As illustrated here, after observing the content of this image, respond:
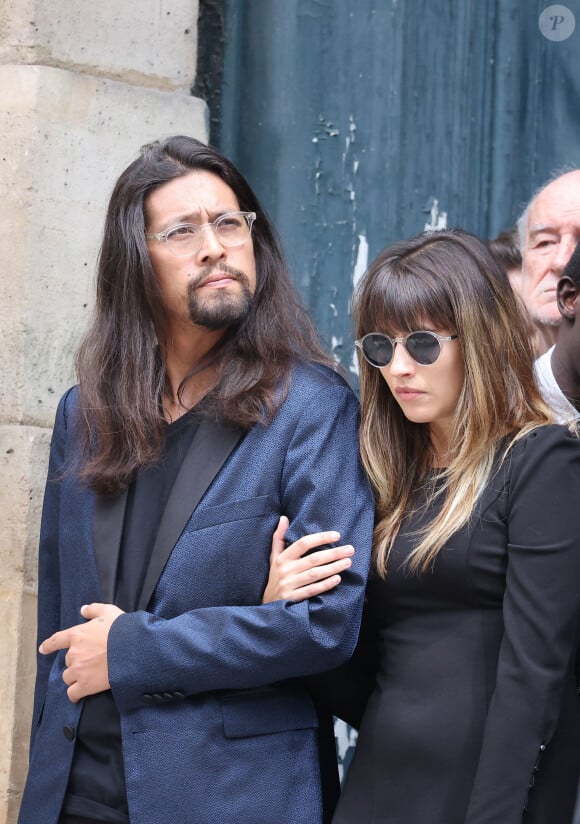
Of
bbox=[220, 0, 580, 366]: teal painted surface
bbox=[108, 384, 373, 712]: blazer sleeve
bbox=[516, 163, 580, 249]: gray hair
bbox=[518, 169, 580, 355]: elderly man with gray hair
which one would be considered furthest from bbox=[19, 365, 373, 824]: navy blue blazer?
bbox=[220, 0, 580, 366]: teal painted surface

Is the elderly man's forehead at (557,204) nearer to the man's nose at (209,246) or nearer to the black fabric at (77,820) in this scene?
the man's nose at (209,246)

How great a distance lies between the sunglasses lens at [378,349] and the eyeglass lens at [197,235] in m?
0.50

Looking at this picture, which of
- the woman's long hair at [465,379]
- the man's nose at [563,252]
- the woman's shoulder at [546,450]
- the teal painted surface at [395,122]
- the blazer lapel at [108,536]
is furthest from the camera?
the teal painted surface at [395,122]

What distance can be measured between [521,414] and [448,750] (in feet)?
2.13

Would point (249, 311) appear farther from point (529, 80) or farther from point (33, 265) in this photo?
point (529, 80)

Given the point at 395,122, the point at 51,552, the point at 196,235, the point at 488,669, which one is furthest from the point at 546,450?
the point at 395,122

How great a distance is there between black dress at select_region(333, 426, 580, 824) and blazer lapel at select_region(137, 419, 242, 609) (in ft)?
1.41

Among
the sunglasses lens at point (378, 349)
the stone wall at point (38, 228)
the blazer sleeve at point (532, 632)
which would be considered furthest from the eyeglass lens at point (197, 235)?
the blazer sleeve at point (532, 632)

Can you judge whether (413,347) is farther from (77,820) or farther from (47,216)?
(47,216)

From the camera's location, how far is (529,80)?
3.61 m

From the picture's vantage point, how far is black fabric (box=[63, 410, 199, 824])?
102 inches

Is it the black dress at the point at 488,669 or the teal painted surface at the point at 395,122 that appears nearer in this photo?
the black dress at the point at 488,669

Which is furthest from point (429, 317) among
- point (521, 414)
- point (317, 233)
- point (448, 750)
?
point (317, 233)

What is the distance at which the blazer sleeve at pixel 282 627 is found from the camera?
2.47 meters
